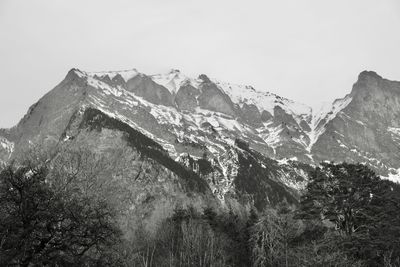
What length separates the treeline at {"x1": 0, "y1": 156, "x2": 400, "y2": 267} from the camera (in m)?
26.5

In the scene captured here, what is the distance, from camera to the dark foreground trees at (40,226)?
25.2m

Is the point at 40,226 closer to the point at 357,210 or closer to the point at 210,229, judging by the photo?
the point at 357,210

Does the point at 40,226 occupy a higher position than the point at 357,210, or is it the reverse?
the point at 357,210

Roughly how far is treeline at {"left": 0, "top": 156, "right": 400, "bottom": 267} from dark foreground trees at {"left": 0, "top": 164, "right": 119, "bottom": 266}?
5 centimetres

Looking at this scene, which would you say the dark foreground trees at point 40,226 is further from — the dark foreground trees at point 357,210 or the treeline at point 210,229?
the dark foreground trees at point 357,210

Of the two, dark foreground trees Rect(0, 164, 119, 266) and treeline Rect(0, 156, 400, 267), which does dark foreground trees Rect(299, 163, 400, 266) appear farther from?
dark foreground trees Rect(0, 164, 119, 266)

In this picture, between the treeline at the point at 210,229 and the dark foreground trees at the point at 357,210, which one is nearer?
the treeline at the point at 210,229

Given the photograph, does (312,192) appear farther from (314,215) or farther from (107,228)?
(107,228)

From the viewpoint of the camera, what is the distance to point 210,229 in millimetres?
70438

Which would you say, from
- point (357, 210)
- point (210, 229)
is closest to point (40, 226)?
point (357, 210)

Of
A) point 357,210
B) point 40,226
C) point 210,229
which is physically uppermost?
point 210,229

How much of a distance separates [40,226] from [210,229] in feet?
152

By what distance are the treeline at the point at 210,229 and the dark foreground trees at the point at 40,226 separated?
0.17ft

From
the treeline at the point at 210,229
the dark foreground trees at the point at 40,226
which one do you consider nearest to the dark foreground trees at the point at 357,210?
the treeline at the point at 210,229
